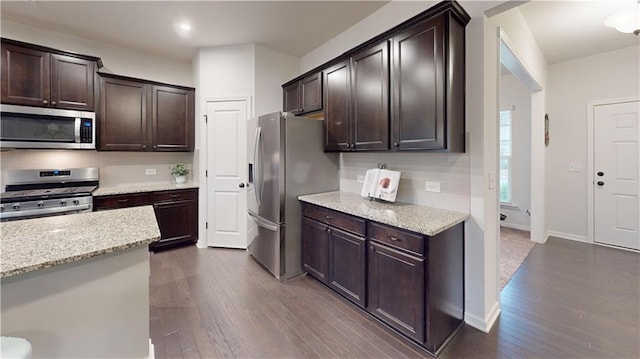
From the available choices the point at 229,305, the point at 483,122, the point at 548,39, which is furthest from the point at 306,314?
the point at 548,39

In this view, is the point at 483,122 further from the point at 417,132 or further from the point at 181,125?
the point at 181,125

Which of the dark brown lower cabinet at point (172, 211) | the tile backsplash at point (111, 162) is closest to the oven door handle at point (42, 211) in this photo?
the dark brown lower cabinet at point (172, 211)

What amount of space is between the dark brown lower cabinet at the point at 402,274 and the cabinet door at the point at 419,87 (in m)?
0.74

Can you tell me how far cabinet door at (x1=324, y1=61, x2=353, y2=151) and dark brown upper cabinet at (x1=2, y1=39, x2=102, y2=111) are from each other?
118 inches

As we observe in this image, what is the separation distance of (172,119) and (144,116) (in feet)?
1.14

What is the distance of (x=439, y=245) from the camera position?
1.80m

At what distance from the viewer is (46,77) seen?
117 inches

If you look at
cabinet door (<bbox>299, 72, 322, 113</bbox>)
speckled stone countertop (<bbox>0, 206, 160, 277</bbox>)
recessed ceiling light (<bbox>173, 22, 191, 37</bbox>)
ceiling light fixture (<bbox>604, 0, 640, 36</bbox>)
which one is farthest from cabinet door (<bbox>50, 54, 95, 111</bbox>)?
ceiling light fixture (<bbox>604, 0, 640, 36</bbox>)

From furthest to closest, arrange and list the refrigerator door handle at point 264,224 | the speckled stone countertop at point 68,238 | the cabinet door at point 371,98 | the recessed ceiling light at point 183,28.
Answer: the recessed ceiling light at point 183,28, the refrigerator door handle at point 264,224, the cabinet door at point 371,98, the speckled stone countertop at point 68,238

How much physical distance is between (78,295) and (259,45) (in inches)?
139

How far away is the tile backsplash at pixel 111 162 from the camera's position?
311 cm

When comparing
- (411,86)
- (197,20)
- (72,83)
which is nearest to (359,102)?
(411,86)

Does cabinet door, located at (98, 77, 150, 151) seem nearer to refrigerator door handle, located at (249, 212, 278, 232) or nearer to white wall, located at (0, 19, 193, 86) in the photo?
white wall, located at (0, 19, 193, 86)

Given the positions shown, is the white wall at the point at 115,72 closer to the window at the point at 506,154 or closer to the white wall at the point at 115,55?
the white wall at the point at 115,55
